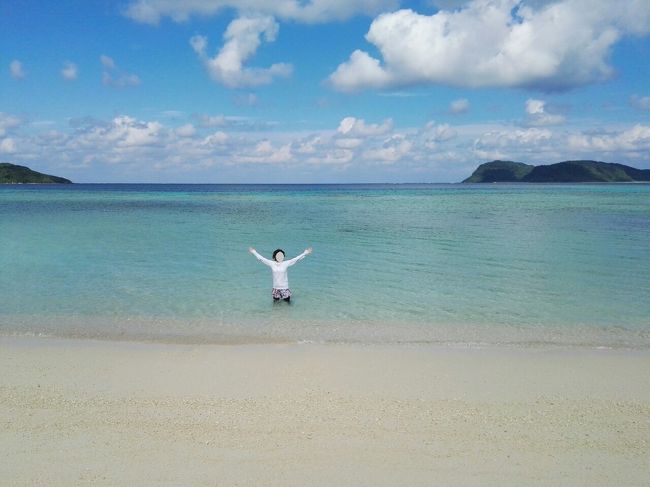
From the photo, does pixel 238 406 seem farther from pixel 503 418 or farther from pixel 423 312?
pixel 423 312

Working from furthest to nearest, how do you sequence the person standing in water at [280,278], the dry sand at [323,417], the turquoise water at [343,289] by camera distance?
the person standing in water at [280,278] → the turquoise water at [343,289] → the dry sand at [323,417]

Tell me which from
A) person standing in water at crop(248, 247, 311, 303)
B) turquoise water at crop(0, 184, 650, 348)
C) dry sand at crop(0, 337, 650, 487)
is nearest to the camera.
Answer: dry sand at crop(0, 337, 650, 487)

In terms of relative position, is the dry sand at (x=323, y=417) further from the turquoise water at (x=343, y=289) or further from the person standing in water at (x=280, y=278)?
the person standing in water at (x=280, y=278)

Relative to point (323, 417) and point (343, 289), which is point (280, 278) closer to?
point (343, 289)

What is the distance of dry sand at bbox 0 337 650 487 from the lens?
6.45m

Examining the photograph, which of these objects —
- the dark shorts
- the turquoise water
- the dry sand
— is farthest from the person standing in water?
the dry sand

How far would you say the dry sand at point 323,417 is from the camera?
6.45 meters

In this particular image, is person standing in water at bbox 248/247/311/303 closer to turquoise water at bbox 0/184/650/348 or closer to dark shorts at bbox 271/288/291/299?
dark shorts at bbox 271/288/291/299

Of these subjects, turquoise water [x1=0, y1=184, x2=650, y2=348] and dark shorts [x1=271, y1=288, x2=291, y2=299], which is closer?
turquoise water [x1=0, y1=184, x2=650, y2=348]

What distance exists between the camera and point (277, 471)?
21.1 ft

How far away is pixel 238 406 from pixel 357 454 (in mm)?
2356

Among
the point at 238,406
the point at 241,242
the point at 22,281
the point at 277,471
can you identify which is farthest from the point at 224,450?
the point at 241,242

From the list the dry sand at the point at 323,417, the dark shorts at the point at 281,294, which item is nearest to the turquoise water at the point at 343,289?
the dark shorts at the point at 281,294

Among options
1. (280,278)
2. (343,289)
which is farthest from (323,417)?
(343,289)
